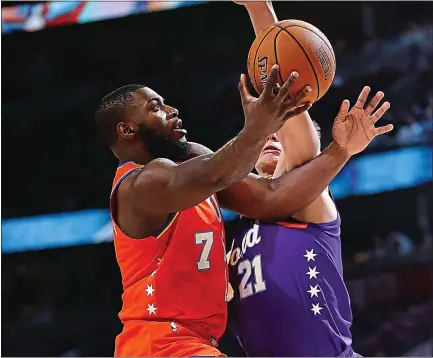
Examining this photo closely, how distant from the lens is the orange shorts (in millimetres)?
2484

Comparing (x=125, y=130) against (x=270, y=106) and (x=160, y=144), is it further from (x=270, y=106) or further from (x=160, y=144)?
(x=270, y=106)

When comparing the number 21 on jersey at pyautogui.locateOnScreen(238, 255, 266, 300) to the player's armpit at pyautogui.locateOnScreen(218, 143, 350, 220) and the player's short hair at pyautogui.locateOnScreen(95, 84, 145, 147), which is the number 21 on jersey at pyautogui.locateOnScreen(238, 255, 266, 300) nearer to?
the player's armpit at pyautogui.locateOnScreen(218, 143, 350, 220)

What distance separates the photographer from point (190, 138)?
6.28 meters

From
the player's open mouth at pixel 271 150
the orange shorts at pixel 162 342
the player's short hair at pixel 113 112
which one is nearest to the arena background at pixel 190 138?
the player's open mouth at pixel 271 150

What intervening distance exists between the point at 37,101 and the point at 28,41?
2.13 feet

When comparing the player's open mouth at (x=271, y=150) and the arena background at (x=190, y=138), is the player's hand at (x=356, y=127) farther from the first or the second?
the arena background at (x=190, y=138)

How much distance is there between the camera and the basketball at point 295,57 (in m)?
2.42

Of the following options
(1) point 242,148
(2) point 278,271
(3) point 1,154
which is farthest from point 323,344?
(3) point 1,154

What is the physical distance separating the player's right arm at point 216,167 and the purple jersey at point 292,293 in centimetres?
A: 61

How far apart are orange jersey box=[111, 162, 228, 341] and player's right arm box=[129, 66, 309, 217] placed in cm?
18

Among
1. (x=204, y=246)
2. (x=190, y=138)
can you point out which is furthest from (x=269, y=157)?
(x=190, y=138)

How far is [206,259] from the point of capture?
2.62m

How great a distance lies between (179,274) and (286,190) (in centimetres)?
53

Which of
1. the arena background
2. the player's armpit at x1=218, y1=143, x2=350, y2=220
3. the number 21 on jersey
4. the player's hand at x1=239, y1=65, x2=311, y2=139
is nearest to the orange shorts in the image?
the number 21 on jersey
